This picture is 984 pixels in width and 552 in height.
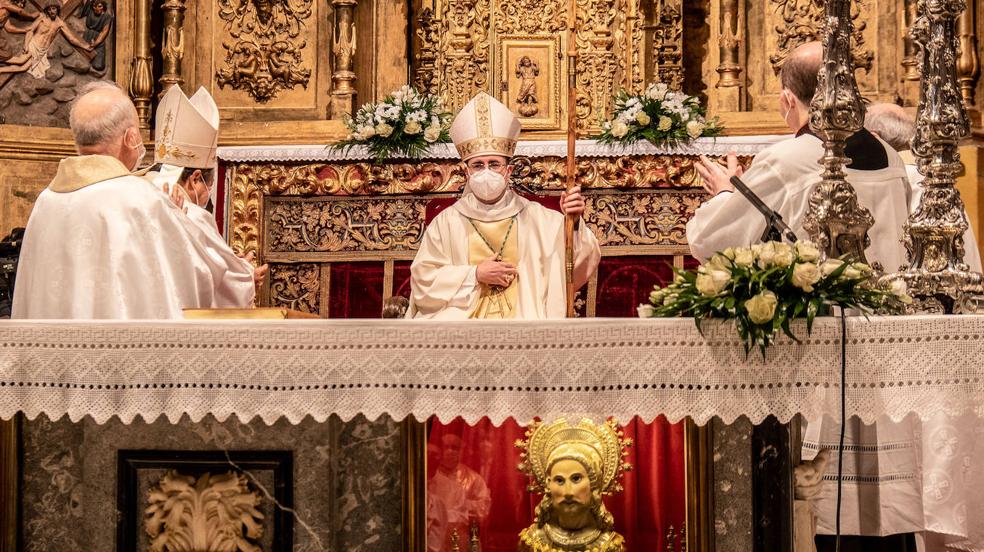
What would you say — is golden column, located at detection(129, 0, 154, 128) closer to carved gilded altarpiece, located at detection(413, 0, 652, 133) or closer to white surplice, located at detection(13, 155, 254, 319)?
carved gilded altarpiece, located at detection(413, 0, 652, 133)

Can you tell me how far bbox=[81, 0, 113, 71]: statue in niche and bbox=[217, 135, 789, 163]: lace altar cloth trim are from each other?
1.23m

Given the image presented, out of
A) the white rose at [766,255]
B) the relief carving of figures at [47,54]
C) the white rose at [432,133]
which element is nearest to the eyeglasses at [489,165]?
the white rose at [432,133]

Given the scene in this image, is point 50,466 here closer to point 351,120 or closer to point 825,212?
point 825,212

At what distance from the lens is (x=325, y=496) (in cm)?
405

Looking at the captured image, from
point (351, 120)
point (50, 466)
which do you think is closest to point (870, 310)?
point (50, 466)

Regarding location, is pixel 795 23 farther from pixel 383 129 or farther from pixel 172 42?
pixel 172 42

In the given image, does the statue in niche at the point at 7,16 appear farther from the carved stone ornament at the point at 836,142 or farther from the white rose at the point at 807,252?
the white rose at the point at 807,252

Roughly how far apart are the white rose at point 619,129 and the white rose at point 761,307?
3.81 meters

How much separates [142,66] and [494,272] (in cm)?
333

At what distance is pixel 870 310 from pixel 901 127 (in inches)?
74.0

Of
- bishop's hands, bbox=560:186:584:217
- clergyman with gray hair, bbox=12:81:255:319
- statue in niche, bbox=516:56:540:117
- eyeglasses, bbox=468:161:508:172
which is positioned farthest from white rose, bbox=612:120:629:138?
clergyman with gray hair, bbox=12:81:255:319

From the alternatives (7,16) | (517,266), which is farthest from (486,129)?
(7,16)

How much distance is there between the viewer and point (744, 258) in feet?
12.2

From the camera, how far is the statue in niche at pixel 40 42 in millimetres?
7988
